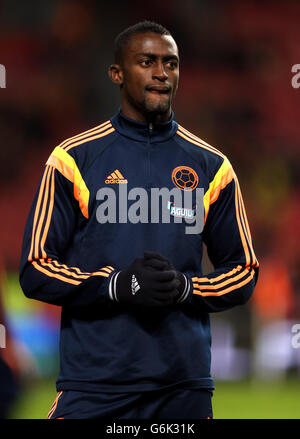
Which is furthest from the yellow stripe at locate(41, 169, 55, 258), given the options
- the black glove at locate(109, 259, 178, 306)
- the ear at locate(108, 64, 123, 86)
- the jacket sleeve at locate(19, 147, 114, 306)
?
the ear at locate(108, 64, 123, 86)

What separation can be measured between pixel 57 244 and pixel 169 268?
1.18ft

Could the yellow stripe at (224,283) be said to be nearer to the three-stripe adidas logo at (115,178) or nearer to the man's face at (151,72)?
the three-stripe adidas logo at (115,178)

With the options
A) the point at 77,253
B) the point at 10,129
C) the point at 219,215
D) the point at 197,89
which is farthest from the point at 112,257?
the point at 197,89

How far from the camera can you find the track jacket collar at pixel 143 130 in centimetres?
236

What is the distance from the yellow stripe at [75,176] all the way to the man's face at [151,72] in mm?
265

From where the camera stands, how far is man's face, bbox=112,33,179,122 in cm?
228

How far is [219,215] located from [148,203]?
251mm

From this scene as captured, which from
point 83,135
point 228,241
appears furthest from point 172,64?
point 228,241

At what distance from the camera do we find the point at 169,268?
209 centimetres

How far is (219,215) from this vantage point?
238 centimetres

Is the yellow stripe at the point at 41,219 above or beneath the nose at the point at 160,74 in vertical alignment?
beneath

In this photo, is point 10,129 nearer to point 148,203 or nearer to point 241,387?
point 241,387

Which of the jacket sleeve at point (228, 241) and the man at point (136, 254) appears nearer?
the man at point (136, 254)

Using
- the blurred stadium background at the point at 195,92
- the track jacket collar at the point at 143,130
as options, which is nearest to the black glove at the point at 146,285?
the track jacket collar at the point at 143,130
